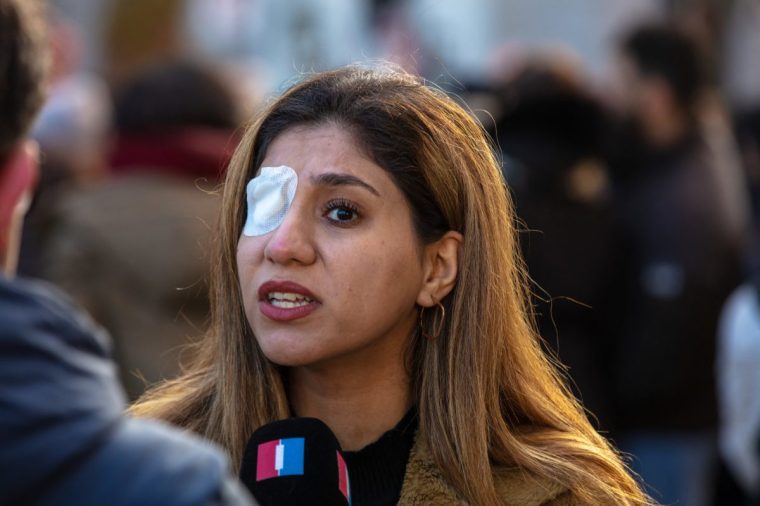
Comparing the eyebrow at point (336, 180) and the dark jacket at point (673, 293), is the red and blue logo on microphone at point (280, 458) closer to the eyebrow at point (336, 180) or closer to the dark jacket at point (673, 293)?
the eyebrow at point (336, 180)

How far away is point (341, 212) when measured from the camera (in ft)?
9.01

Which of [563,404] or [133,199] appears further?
[133,199]

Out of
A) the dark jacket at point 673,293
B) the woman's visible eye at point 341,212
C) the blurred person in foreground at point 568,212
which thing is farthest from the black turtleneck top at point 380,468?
the dark jacket at point 673,293

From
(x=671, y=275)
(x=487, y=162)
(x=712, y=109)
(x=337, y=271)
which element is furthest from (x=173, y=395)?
(x=712, y=109)

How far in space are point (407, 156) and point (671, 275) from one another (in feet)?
8.72

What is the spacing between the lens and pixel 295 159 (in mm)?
2805

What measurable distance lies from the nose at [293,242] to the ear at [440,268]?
292mm

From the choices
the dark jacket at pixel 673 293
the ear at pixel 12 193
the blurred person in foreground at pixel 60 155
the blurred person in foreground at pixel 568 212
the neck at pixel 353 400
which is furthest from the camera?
the dark jacket at pixel 673 293

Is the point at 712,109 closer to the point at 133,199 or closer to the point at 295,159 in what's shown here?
the point at 133,199

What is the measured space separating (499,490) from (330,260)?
0.58 meters

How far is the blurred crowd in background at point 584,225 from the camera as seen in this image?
4488 mm

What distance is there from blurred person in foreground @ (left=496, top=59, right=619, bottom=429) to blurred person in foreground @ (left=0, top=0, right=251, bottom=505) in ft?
10.9

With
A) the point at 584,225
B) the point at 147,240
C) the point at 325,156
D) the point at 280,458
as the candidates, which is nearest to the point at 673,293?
the point at 584,225

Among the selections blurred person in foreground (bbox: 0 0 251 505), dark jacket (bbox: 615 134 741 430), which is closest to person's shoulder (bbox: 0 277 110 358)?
blurred person in foreground (bbox: 0 0 251 505)
